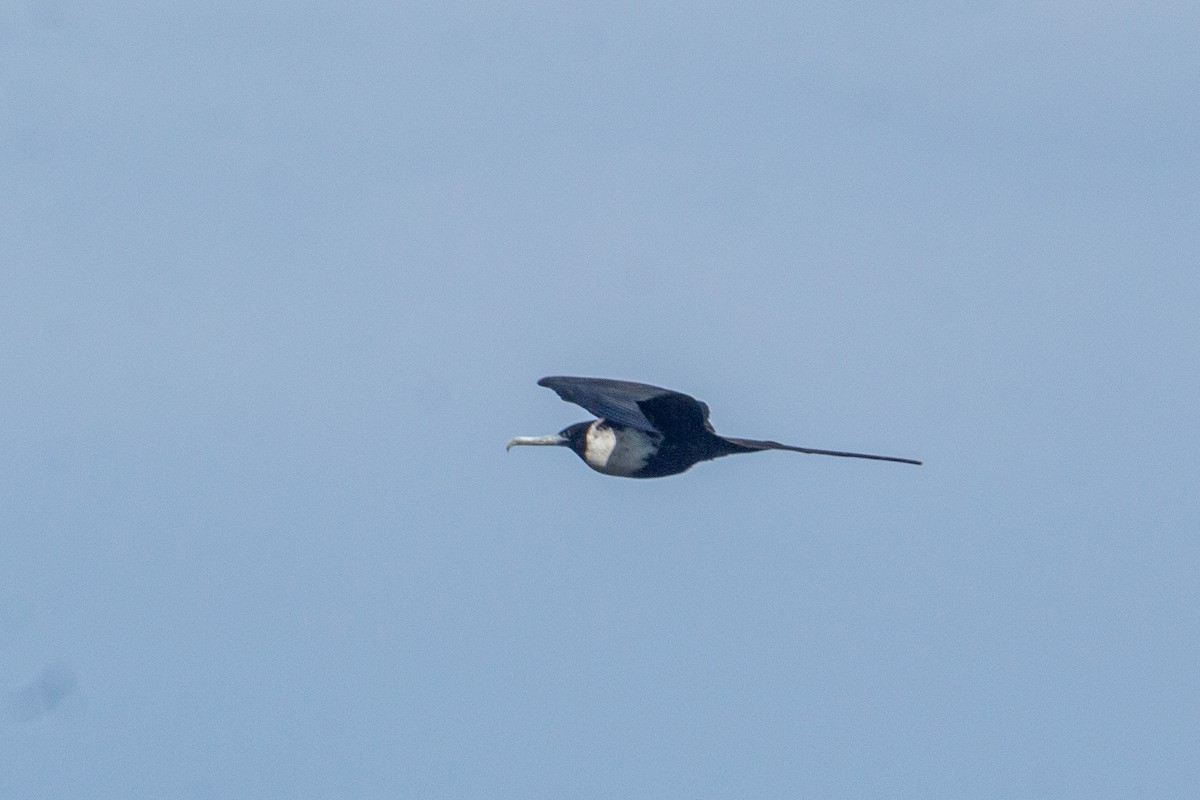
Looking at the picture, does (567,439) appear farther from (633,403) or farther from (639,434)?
(633,403)

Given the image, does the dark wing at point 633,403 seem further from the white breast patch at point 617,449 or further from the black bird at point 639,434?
the white breast patch at point 617,449

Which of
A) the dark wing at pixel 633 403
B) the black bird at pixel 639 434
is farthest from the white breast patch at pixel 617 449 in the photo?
the dark wing at pixel 633 403

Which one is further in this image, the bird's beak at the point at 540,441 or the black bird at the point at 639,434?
the bird's beak at the point at 540,441

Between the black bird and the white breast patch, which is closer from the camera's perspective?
the black bird

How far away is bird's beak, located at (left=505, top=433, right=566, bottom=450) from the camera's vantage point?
24328 mm

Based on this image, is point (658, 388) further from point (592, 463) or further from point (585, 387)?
point (592, 463)

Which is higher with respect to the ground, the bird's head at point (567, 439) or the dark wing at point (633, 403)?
the dark wing at point (633, 403)

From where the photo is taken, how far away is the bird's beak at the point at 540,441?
24328 millimetres

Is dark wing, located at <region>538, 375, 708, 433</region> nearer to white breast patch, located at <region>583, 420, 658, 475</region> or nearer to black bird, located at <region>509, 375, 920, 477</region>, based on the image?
black bird, located at <region>509, 375, 920, 477</region>

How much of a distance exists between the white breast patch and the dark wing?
1029 millimetres

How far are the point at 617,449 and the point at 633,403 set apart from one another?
3463 millimetres

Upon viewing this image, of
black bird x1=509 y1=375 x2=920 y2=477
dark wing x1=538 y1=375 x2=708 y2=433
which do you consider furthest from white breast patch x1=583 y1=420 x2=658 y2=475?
dark wing x1=538 y1=375 x2=708 y2=433

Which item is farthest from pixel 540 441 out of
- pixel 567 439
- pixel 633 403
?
pixel 633 403

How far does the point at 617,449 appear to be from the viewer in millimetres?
23078
